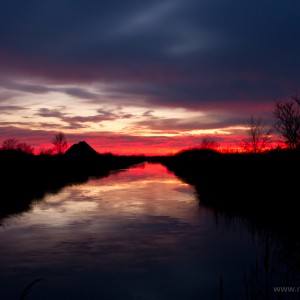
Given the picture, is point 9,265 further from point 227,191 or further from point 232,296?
point 227,191

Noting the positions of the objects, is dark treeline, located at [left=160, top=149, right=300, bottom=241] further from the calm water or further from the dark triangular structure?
the dark triangular structure

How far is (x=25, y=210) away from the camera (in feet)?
56.3

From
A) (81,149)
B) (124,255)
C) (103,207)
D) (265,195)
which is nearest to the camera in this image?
(124,255)

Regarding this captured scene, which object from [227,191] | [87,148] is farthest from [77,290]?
[87,148]

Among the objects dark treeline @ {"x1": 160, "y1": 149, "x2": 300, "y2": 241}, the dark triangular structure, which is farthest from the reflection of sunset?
the dark triangular structure

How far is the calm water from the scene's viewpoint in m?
7.70

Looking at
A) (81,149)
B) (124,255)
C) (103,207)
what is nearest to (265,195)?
(103,207)

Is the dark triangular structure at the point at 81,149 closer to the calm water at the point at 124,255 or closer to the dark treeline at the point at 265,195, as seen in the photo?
the dark treeline at the point at 265,195

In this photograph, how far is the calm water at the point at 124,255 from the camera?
7.70m

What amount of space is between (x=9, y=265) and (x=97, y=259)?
2.26 meters

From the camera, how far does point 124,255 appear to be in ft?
33.1

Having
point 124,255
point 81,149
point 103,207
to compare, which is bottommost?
point 124,255

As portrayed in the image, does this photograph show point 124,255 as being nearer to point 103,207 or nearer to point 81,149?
point 103,207

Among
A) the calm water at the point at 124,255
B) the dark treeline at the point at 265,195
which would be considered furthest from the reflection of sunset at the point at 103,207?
the dark treeline at the point at 265,195
